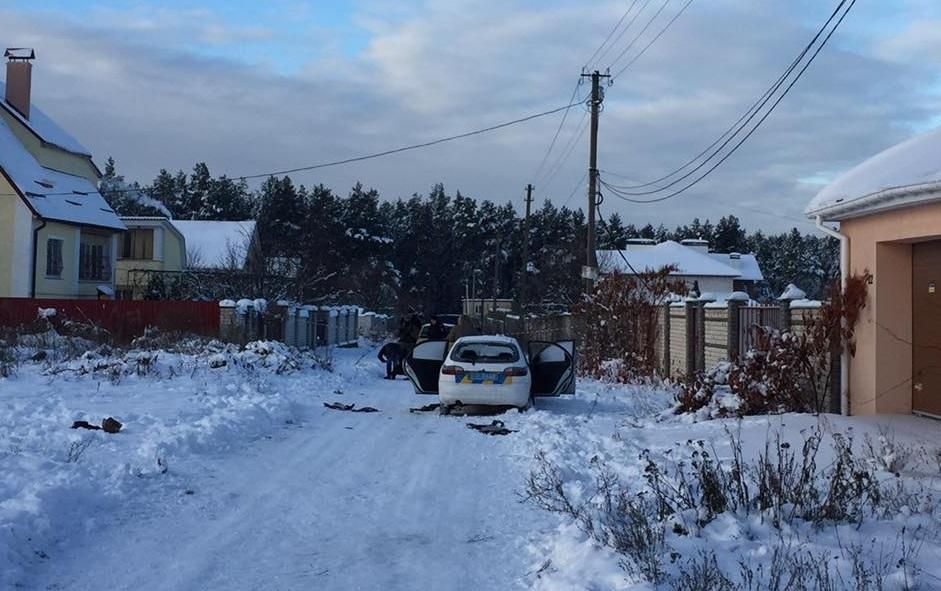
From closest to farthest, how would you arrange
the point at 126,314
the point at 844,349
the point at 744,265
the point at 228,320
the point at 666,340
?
the point at 844,349
the point at 666,340
the point at 228,320
the point at 126,314
the point at 744,265

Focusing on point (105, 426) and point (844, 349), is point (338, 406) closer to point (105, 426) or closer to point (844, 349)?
point (105, 426)

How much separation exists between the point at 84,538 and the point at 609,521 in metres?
4.09

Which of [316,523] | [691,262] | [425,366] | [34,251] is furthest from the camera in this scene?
[691,262]

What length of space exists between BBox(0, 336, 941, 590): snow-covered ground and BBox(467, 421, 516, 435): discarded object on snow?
0.23 meters

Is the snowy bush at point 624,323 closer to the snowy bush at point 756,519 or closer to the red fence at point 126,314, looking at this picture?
the red fence at point 126,314

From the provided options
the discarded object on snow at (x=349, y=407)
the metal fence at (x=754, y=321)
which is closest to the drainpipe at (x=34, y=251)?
the discarded object on snow at (x=349, y=407)

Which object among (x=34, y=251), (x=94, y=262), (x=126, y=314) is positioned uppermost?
(x=34, y=251)

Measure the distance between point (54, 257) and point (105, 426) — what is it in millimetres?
33107

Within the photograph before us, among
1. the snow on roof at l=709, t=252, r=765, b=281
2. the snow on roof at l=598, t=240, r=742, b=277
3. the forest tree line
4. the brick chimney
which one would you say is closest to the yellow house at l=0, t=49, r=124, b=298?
Result: the brick chimney

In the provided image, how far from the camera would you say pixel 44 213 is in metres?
39.7

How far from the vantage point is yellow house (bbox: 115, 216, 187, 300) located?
178 feet

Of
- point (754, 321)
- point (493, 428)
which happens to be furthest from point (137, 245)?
point (754, 321)

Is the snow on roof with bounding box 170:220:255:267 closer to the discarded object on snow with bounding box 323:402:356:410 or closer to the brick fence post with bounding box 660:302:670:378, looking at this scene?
the brick fence post with bounding box 660:302:670:378

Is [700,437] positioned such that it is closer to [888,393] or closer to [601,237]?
[888,393]
